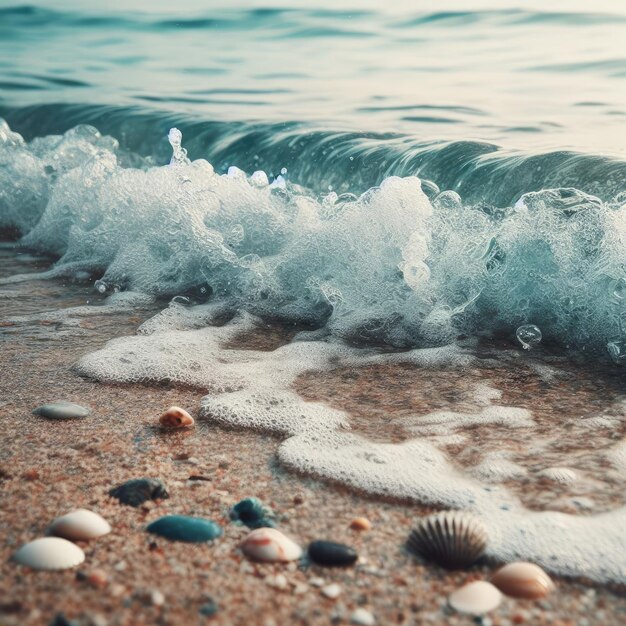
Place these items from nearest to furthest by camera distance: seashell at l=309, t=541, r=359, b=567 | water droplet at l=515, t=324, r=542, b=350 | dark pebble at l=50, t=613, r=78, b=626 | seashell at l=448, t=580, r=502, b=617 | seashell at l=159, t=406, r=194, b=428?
dark pebble at l=50, t=613, r=78, b=626, seashell at l=448, t=580, r=502, b=617, seashell at l=309, t=541, r=359, b=567, seashell at l=159, t=406, r=194, b=428, water droplet at l=515, t=324, r=542, b=350

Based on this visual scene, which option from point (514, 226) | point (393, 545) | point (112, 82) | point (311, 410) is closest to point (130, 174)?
point (514, 226)

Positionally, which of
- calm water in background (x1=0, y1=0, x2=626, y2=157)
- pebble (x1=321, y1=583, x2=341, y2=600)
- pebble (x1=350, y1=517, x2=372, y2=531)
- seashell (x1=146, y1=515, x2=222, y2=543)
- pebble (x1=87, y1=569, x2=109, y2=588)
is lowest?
pebble (x1=350, y1=517, x2=372, y2=531)

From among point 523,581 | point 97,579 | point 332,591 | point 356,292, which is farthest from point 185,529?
point 356,292

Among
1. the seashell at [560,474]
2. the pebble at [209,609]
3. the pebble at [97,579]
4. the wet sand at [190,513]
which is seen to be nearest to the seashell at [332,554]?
the wet sand at [190,513]

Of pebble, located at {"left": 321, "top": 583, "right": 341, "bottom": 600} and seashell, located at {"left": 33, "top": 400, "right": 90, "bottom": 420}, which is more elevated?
pebble, located at {"left": 321, "top": 583, "right": 341, "bottom": 600}

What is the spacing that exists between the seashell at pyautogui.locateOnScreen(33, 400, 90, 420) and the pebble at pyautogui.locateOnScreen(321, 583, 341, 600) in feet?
3.66

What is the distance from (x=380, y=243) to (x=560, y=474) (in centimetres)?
183

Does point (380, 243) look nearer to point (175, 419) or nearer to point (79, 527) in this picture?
point (175, 419)

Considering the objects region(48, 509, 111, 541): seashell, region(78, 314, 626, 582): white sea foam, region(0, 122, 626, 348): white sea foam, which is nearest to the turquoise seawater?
region(0, 122, 626, 348): white sea foam

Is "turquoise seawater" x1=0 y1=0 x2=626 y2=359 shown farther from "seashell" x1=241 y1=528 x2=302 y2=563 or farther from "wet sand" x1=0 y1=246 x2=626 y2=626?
"seashell" x1=241 y1=528 x2=302 y2=563

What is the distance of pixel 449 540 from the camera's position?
4.97ft

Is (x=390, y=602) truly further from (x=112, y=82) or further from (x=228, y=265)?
(x=112, y=82)

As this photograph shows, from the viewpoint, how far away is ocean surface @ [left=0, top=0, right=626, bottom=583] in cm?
207

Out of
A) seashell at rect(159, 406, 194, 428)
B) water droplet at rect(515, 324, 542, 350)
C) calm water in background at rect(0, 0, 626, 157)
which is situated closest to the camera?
seashell at rect(159, 406, 194, 428)
